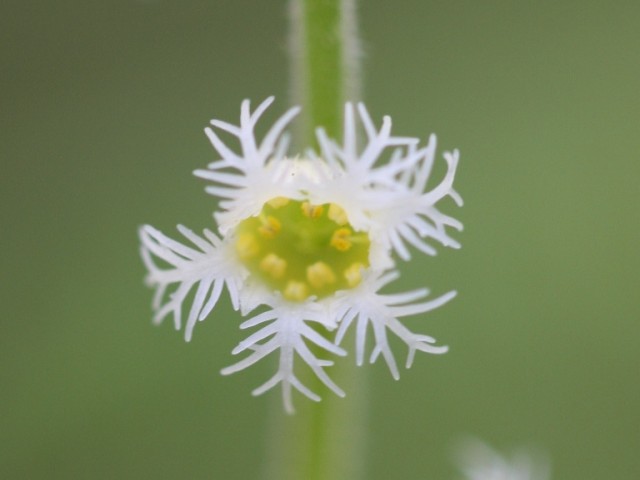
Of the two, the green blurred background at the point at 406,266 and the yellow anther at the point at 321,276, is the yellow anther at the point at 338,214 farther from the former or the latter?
the green blurred background at the point at 406,266

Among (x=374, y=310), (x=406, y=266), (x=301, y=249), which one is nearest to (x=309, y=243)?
(x=301, y=249)

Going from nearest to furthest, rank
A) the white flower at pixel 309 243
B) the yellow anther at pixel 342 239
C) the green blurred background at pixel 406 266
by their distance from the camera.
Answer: the white flower at pixel 309 243 < the yellow anther at pixel 342 239 < the green blurred background at pixel 406 266

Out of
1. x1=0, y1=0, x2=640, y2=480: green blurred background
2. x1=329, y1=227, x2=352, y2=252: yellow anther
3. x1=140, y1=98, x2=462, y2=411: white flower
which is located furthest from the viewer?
x1=0, y1=0, x2=640, y2=480: green blurred background

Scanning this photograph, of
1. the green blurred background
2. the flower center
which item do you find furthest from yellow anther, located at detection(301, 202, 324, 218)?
the green blurred background

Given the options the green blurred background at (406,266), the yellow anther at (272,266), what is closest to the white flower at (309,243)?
the yellow anther at (272,266)

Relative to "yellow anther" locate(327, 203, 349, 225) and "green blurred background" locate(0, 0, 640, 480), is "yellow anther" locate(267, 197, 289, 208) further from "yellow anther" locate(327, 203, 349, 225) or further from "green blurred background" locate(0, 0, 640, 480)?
"green blurred background" locate(0, 0, 640, 480)

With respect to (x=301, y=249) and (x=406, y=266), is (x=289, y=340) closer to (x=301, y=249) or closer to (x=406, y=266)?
(x=301, y=249)
